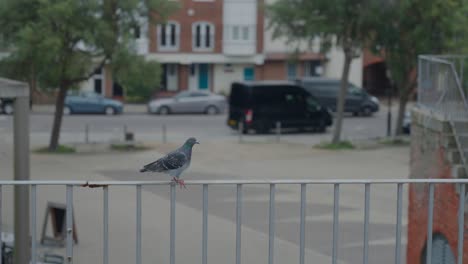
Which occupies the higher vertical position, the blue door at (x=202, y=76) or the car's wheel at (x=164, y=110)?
the blue door at (x=202, y=76)

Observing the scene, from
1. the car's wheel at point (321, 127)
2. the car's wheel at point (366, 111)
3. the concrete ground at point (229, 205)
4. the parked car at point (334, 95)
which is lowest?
the concrete ground at point (229, 205)

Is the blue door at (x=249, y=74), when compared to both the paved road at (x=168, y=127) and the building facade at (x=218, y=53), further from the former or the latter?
the paved road at (x=168, y=127)

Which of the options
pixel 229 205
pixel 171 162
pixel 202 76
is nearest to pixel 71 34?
pixel 229 205

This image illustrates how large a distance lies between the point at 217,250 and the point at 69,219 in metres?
9.11

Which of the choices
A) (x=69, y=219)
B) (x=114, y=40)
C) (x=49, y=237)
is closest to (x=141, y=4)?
(x=114, y=40)

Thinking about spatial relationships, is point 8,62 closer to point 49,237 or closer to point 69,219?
point 49,237

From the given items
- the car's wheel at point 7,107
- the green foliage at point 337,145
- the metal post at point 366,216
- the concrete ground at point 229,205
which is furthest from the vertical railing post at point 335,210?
the green foliage at point 337,145

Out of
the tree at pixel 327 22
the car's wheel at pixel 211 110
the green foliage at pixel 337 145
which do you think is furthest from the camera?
the car's wheel at pixel 211 110

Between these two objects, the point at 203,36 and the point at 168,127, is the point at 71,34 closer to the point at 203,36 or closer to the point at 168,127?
the point at 168,127

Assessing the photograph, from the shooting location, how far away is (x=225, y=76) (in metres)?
55.8

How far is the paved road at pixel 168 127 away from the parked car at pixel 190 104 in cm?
86

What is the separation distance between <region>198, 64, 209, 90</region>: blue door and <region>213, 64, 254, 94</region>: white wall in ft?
1.87

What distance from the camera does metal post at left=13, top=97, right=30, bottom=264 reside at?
1212cm

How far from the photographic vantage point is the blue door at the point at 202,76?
55.8 metres
